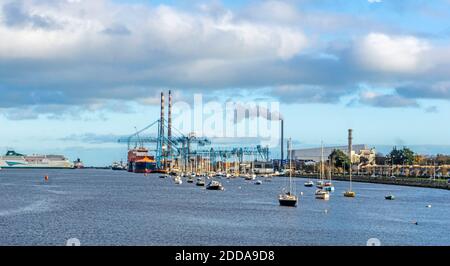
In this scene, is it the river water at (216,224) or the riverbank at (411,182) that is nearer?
the river water at (216,224)

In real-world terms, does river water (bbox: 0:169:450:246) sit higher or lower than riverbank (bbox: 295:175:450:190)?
lower

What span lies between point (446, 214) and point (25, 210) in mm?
37246

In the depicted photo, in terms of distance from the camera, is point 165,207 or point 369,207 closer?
point 165,207

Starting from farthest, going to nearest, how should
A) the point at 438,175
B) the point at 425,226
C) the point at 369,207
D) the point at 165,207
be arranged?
the point at 438,175
the point at 369,207
the point at 165,207
the point at 425,226

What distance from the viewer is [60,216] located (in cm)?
5838

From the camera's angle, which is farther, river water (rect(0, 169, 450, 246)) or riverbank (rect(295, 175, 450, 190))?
riverbank (rect(295, 175, 450, 190))

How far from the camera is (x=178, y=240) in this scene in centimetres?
4153

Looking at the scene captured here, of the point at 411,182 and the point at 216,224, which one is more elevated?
the point at 411,182

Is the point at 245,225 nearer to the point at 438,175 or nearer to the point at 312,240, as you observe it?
the point at 312,240

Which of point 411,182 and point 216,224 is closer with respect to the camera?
Answer: point 216,224

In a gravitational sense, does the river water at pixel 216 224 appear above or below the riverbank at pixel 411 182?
below
